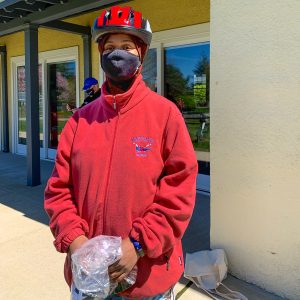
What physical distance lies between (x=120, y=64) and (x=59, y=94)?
24.7 ft

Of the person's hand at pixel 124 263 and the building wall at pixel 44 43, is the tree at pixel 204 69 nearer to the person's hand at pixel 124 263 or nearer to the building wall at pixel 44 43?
the building wall at pixel 44 43

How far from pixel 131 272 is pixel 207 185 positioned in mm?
4397

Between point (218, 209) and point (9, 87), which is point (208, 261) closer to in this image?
point (218, 209)

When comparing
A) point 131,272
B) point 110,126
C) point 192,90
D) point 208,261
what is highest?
point 192,90

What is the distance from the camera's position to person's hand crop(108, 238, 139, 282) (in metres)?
1.39

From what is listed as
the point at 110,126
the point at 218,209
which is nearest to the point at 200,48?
the point at 218,209

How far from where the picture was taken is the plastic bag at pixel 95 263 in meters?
1.38

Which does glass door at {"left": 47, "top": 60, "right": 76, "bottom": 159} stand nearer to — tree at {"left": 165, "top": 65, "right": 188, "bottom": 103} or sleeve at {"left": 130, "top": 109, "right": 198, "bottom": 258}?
tree at {"left": 165, "top": 65, "right": 188, "bottom": 103}

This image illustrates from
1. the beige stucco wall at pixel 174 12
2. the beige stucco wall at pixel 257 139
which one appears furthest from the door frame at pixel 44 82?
the beige stucco wall at pixel 257 139

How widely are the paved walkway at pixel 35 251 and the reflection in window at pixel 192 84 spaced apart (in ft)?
3.54

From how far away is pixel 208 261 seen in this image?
303 cm

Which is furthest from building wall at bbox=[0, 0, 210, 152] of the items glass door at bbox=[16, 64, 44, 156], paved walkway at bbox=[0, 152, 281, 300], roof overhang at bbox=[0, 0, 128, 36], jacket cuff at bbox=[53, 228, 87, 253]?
jacket cuff at bbox=[53, 228, 87, 253]

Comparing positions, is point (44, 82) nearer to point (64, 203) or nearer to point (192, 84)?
point (192, 84)

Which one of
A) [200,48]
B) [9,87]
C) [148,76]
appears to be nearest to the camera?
[200,48]
